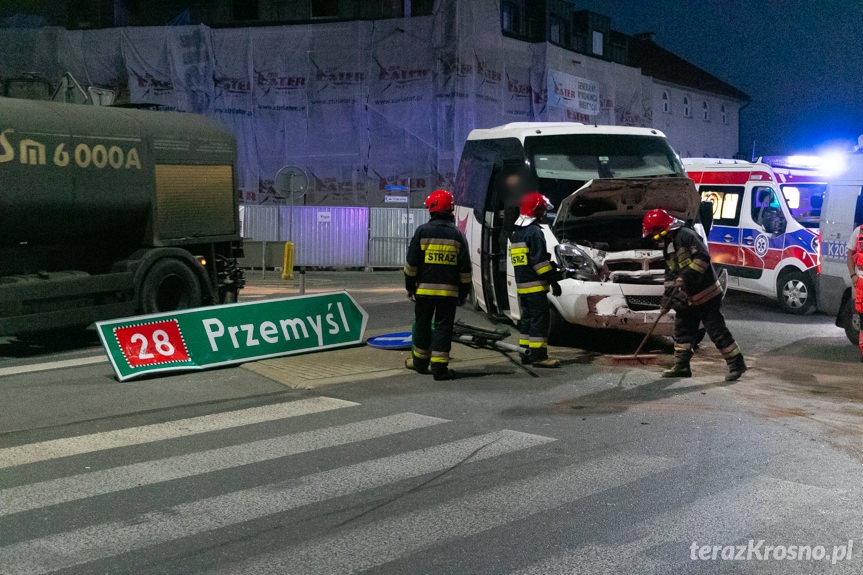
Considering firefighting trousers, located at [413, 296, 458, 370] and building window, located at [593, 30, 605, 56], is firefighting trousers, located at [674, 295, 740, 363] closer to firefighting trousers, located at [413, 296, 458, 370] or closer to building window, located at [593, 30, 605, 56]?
firefighting trousers, located at [413, 296, 458, 370]

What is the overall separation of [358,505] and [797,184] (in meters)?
13.2

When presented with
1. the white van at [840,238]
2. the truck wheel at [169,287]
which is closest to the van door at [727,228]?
the white van at [840,238]

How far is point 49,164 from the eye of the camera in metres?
10.5

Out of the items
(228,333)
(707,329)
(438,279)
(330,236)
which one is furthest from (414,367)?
(330,236)

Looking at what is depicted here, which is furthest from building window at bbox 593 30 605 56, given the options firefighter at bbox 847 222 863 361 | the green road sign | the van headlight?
the green road sign

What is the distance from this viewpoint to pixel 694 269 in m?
9.21

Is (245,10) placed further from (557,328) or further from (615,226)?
(557,328)

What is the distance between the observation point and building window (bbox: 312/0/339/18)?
31.0 metres

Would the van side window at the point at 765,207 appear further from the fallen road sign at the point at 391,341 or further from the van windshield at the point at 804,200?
the fallen road sign at the point at 391,341

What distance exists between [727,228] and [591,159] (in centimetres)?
568

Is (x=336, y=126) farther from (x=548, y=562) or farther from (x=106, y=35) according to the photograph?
(x=548, y=562)

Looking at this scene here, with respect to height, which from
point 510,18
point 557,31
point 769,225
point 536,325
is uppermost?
point 557,31

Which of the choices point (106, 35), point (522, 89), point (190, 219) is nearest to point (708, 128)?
point (522, 89)

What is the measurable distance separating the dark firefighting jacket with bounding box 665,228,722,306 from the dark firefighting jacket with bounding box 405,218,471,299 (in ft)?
7.17
